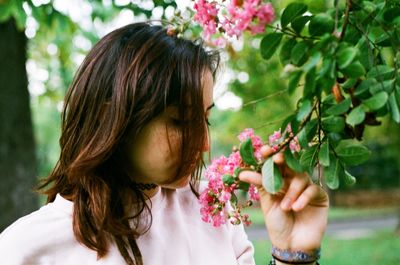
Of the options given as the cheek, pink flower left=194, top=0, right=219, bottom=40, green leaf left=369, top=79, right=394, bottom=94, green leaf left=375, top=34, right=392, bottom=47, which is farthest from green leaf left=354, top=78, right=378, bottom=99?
the cheek

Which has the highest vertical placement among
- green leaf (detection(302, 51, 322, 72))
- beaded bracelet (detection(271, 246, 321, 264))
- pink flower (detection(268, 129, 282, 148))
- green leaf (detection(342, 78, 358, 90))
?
green leaf (detection(302, 51, 322, 72))

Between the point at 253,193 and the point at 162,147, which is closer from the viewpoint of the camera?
the point at 253,193

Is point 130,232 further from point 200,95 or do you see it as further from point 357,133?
point 357,133

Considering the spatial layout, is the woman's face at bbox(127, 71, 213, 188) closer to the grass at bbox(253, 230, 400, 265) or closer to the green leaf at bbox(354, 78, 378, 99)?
the green leaf at bbox(354, 78, 378, 99)

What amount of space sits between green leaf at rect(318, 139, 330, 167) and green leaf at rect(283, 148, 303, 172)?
1.6 inches

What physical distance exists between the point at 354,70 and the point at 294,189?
0.30 m

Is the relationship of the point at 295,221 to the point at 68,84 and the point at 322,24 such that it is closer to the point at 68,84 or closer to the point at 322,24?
the point at 322,24

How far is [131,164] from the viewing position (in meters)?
1.61

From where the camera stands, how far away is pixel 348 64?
952 mm

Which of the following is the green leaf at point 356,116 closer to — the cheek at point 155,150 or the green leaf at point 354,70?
the green leaf at point 354,70

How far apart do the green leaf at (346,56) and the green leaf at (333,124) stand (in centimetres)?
13

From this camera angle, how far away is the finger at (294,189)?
1.17m

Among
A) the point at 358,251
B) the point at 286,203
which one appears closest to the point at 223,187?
the point at 286,203

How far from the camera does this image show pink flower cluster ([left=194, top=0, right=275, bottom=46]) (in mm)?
1014
